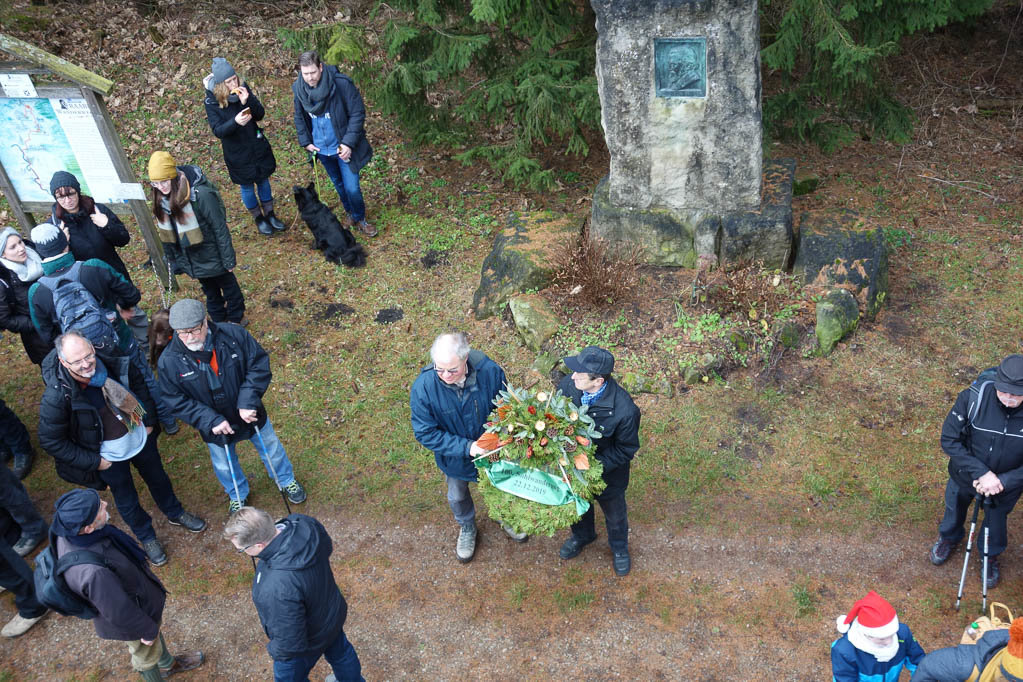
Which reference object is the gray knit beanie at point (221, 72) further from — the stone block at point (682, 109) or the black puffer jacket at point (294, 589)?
the black puffer jacket at point (294, 589)

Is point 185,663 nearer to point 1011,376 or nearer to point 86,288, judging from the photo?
point 86,288

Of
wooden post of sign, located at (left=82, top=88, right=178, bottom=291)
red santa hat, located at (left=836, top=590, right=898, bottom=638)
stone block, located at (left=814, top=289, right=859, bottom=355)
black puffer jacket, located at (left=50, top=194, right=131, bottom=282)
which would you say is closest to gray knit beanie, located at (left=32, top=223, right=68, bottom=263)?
black puffer jacket, located at (left=50, top=194, right=131, bottom=282)

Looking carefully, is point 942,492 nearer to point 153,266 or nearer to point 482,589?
point 482,589

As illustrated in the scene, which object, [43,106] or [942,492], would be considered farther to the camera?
[43,106]

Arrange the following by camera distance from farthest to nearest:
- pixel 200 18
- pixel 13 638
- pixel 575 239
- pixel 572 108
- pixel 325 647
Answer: pixel 200 18, pixel 572 108, pixel 575 239, pixel 13 638, pixel 325 647

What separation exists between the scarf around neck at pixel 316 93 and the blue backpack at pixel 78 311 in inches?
124

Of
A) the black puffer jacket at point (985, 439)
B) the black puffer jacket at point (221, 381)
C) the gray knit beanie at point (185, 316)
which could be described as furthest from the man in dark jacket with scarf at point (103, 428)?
the black puffer jacket at point (985, 439)

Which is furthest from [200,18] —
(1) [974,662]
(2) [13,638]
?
(1) [974,662]

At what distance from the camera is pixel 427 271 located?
28.3ft

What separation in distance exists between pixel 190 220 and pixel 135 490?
2.58 m

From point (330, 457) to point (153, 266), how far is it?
3765 millimetres

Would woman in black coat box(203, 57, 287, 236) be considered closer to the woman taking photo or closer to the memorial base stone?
the woman taking photo

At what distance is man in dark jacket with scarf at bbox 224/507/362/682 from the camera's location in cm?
387

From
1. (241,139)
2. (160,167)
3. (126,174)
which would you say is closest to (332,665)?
(160,167)
